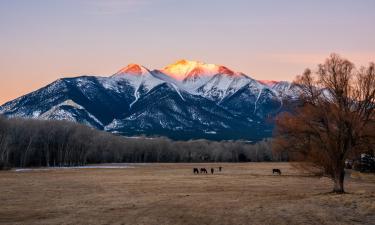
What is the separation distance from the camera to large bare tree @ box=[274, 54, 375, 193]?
38.5m

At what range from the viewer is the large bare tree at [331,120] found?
3847 cm

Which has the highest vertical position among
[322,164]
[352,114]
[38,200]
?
[352,114]

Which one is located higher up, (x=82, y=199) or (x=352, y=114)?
(x=352, y=114)

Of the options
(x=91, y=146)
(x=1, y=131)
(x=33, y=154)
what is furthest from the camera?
(x=91, y=146)

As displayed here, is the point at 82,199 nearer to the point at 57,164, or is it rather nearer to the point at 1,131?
the point at 1,131

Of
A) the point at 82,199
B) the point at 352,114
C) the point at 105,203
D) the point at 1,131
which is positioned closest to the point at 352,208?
the point at 352,114

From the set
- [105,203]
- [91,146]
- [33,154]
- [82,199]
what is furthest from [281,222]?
[91,146]

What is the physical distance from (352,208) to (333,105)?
1132 cm

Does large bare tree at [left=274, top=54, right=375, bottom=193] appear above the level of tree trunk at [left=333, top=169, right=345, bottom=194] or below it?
above

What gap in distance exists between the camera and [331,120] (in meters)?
39.2

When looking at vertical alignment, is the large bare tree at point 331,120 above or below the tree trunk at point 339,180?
above

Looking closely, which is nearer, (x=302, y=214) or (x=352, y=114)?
(x=302, y=214)

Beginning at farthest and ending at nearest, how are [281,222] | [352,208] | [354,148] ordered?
1. [354,148]
2. [352,208]
3. [281,222]

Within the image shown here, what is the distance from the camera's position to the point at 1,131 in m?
128
